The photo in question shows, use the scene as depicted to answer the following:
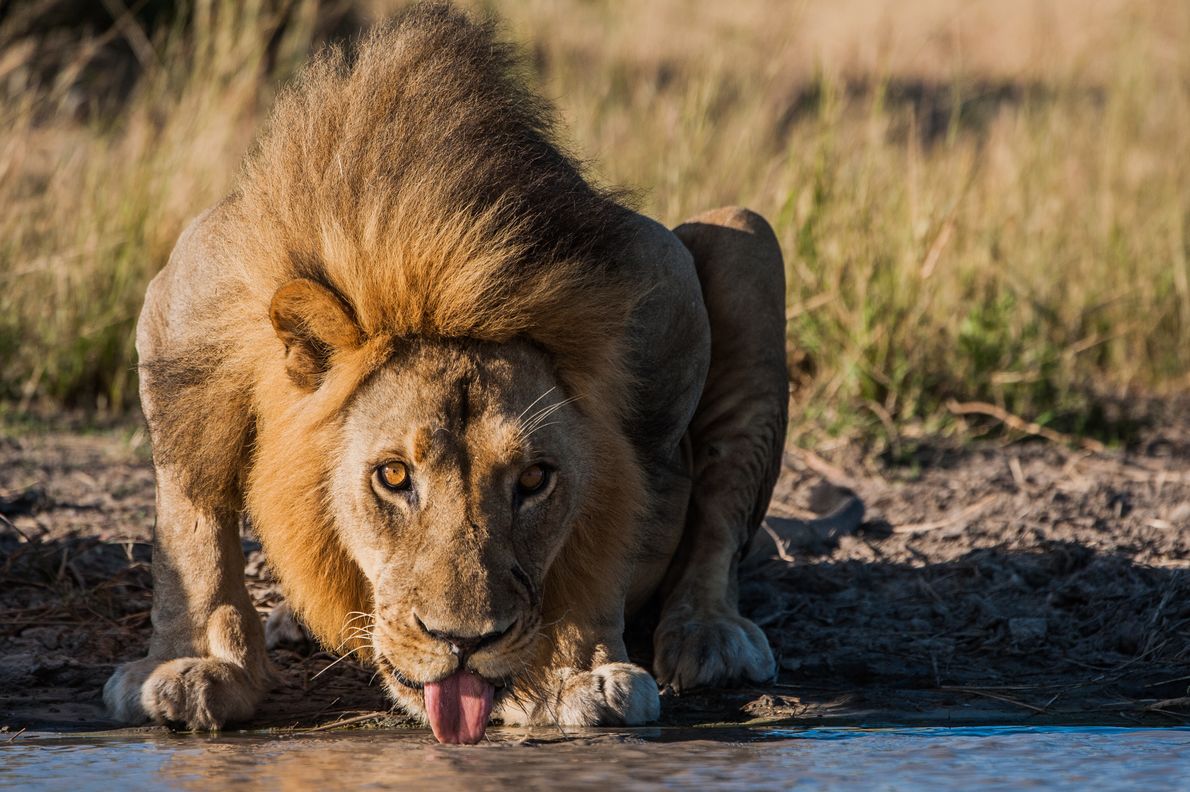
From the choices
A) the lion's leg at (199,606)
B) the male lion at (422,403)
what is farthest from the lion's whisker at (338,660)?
the lion's leg at (199,606)

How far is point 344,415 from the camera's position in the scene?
11.6 feet

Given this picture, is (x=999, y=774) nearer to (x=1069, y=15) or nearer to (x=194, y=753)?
(x=194, y=753)

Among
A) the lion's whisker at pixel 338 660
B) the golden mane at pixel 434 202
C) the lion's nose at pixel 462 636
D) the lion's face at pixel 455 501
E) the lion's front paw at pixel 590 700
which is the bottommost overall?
the lion's front paw at pixel 590 700

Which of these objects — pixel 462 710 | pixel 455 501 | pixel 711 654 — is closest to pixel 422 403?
pixel 455 501

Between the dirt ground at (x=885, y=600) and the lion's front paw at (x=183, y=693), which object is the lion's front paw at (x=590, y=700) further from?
the lion's front paw at (x=183, y=693)

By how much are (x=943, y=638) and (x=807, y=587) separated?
21.1 inches

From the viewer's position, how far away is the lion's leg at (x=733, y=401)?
4730 millimetres

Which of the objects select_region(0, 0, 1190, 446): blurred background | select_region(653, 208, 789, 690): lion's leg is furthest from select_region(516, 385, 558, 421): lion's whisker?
select_region(0, 0, 1190, 446): blurred background

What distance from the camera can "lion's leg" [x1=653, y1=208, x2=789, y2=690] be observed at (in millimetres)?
4730

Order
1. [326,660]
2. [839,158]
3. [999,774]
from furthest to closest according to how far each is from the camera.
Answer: [839,158]
[326,660]
[999,774]

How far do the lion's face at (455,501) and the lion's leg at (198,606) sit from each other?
501mm

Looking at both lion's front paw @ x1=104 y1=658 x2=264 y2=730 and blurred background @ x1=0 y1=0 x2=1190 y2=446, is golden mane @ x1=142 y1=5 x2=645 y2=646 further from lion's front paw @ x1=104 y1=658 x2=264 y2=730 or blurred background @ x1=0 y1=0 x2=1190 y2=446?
blurred background @ x1=0 y1=0 x2=1190 y2=446

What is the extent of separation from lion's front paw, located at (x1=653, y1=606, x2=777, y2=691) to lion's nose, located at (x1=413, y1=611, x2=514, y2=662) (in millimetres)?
1053

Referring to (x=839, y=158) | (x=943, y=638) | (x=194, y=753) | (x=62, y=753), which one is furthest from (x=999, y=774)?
(x=839, y=158)
